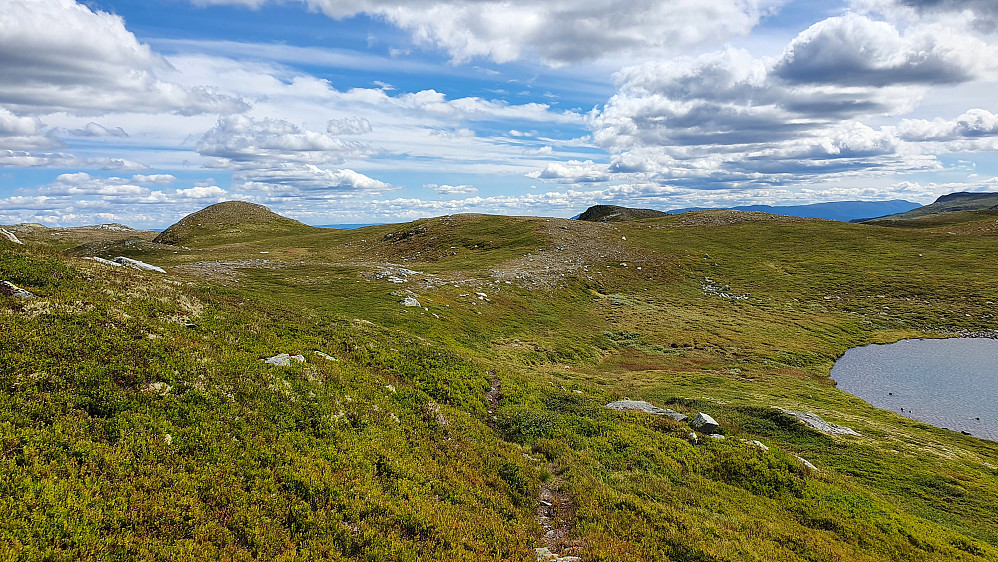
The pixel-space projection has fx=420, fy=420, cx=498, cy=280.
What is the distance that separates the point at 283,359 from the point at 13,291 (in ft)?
31.5

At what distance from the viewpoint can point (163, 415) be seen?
A: 39.4 feet

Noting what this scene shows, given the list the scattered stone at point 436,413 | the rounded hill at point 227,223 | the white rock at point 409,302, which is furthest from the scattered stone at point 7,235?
the rounded hill at point 227,223

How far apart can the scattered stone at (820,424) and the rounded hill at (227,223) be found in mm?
136306

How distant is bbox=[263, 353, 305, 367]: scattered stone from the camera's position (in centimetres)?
A: 1723

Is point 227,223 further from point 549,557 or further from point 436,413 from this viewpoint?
point 549,557

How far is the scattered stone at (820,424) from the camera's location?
23761 mm

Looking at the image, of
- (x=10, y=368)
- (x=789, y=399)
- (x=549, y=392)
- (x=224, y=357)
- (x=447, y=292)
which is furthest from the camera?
(x=447, y=292)

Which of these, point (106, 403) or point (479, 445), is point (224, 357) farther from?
point (479, 445)

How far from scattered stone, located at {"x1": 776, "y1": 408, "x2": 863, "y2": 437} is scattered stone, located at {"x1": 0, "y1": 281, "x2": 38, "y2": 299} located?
36325mm

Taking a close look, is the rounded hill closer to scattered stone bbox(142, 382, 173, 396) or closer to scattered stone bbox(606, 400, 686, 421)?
scattered stone bbox(142, 382, 173, 396)

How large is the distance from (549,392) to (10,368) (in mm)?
22127

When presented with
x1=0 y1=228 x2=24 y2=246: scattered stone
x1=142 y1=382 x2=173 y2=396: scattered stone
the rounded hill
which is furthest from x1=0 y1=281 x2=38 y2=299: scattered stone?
the rounded hill

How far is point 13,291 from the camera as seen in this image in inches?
611

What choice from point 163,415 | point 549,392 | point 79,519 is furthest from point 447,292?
point 79,519
